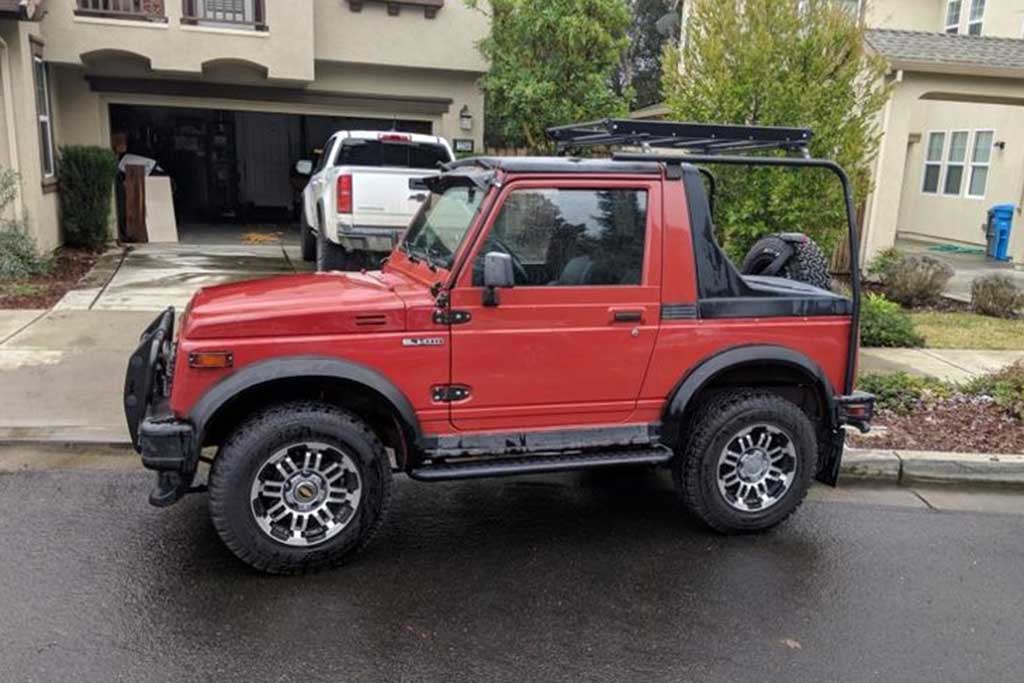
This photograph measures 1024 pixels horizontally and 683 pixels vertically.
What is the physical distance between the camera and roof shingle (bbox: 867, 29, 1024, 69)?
1342cm

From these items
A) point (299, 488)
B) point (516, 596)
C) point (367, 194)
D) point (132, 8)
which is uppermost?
point (132, 8)

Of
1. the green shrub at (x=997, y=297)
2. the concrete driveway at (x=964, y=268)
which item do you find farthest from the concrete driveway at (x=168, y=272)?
the concrete driveway at (x=964, y=268)

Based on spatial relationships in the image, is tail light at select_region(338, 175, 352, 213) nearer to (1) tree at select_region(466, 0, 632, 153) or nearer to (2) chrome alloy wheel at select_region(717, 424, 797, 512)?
(1) tree at select_region(466, 0, 632, 153)

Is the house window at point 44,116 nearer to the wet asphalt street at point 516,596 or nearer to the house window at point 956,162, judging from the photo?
the wet asphalt street at point 516,596

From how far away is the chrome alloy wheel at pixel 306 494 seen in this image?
4.00 metres

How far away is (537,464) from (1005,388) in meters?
4.89

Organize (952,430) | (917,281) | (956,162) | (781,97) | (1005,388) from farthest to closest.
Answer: (956,162) → (917,281) → (781,97) → (1005,388) → (952,430)

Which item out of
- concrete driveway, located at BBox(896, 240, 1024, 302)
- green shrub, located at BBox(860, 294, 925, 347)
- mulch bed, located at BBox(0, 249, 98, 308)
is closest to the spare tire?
green shrub, located at BBox(860, 294, 925, 347)

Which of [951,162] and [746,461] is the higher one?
[951,162]

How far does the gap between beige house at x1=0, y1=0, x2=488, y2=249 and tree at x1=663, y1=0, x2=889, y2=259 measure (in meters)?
8.33

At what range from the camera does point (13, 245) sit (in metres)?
11.0

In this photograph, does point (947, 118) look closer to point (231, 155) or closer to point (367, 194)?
point (367, 194)

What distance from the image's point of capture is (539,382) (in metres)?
4.32

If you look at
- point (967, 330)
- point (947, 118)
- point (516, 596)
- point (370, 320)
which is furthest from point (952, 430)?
point (947, 118)
